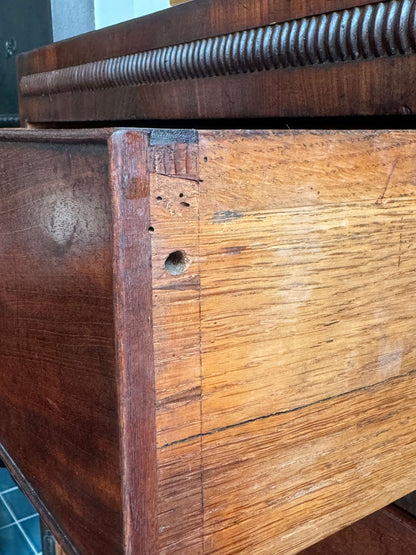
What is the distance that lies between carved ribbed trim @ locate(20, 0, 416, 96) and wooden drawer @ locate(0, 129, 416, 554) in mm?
115

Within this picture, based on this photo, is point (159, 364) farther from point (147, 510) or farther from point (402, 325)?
point (402, 325)

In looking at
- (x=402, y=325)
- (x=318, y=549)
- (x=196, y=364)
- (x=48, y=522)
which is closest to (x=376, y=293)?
(x=402, y=325)

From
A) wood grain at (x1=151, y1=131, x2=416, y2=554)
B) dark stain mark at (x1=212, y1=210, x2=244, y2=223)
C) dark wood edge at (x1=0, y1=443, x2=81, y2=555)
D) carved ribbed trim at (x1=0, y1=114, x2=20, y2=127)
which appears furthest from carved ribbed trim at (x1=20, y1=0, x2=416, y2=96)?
carved ribbed trim at (x1=0, y1=114, x2=20, y2=127)

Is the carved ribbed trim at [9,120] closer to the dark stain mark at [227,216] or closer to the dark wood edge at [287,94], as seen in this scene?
the dark wood edge at [287,94]

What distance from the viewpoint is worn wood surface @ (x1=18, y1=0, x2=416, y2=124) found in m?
0.54

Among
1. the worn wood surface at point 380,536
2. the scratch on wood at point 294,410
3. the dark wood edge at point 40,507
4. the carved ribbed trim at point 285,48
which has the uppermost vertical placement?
the carved ribbed trim at point 285,48

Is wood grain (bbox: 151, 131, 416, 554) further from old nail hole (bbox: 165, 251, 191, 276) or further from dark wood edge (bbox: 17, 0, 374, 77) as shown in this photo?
dark wood edge (bbox: 17, 0, 374, 77)

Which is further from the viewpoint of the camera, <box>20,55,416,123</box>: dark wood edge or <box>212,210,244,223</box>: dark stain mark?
<box>20,55,416,123</box>: dark wood edge

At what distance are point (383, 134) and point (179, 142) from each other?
166 millimetres

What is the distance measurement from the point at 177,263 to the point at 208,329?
4cm

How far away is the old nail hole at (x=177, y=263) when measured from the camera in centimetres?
37

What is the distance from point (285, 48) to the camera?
620 millimetres

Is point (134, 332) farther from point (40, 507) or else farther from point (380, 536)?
point (380, 536)

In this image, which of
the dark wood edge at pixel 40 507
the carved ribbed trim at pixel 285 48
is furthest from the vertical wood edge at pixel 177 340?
the carved ribbed trim at pixel 285 48
